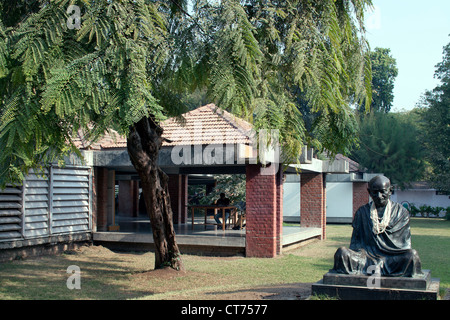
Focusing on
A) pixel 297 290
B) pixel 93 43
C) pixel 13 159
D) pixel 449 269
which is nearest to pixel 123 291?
pixel 297 290

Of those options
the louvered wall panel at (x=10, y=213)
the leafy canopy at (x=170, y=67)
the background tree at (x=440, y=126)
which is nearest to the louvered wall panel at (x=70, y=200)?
the louvered wall panel at (x=10, y=213)

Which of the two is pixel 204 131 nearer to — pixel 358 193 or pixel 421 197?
pixel 358 193

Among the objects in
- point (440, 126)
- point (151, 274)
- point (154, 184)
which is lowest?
point (151, 274)

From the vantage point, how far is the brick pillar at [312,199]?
20375 millimetres

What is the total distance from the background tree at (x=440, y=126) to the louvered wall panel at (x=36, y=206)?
32135mm

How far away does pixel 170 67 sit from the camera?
26.0 feet

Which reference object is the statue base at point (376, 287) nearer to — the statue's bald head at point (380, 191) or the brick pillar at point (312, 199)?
the statue's bald head at point (380, 191)

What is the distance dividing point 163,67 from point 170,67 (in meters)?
0.20

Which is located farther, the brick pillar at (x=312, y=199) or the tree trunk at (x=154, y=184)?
the brick pillar at (x=312, y=199)

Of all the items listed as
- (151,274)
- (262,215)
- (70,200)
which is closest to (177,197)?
(70,200)

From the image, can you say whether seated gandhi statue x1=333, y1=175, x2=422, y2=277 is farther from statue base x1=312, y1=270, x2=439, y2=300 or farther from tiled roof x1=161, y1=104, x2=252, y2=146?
tiled roof x1=161, y1=104, x2=252, y2=146

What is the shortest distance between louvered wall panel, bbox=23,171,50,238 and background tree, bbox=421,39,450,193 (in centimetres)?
3213

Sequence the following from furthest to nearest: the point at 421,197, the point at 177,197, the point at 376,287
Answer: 1. the point at 421,197
2. the point at 177,197
3. the point at 376,287

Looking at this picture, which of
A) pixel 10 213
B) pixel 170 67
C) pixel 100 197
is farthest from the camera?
pixel 100 197
